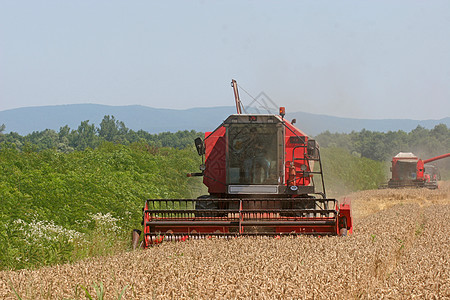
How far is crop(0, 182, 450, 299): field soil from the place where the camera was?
4777mm

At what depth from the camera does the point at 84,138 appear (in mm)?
75500

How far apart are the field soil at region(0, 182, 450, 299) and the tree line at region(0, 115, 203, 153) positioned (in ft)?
36.2

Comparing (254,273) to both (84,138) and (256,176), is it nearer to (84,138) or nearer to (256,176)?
(256,176)

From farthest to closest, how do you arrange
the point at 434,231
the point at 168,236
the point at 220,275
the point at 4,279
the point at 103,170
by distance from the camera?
the point at 103,170, the point at 434,231, the point at 168,236, the point at 4,279, the point at 220,275

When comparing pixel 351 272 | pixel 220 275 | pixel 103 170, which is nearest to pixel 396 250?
pixel 351 272

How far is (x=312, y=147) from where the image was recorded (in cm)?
1124

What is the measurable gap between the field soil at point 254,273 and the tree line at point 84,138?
1102 cm

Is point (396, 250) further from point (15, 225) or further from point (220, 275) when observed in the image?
point (15, 225)

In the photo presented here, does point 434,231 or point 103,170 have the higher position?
point 103,170

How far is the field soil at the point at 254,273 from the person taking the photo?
4777mm

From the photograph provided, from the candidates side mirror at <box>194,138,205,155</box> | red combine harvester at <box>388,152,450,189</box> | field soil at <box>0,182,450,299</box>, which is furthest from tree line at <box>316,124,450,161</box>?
field soil at <box>0,182,450,299</box>

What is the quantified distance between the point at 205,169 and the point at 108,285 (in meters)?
6.82

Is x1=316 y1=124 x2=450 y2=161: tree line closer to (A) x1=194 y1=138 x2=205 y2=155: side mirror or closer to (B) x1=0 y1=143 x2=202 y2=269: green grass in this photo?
(B) x1=0 y1=143 x2=202 y2=269: green grass

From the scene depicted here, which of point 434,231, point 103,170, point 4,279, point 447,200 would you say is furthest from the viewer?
point 447,200
